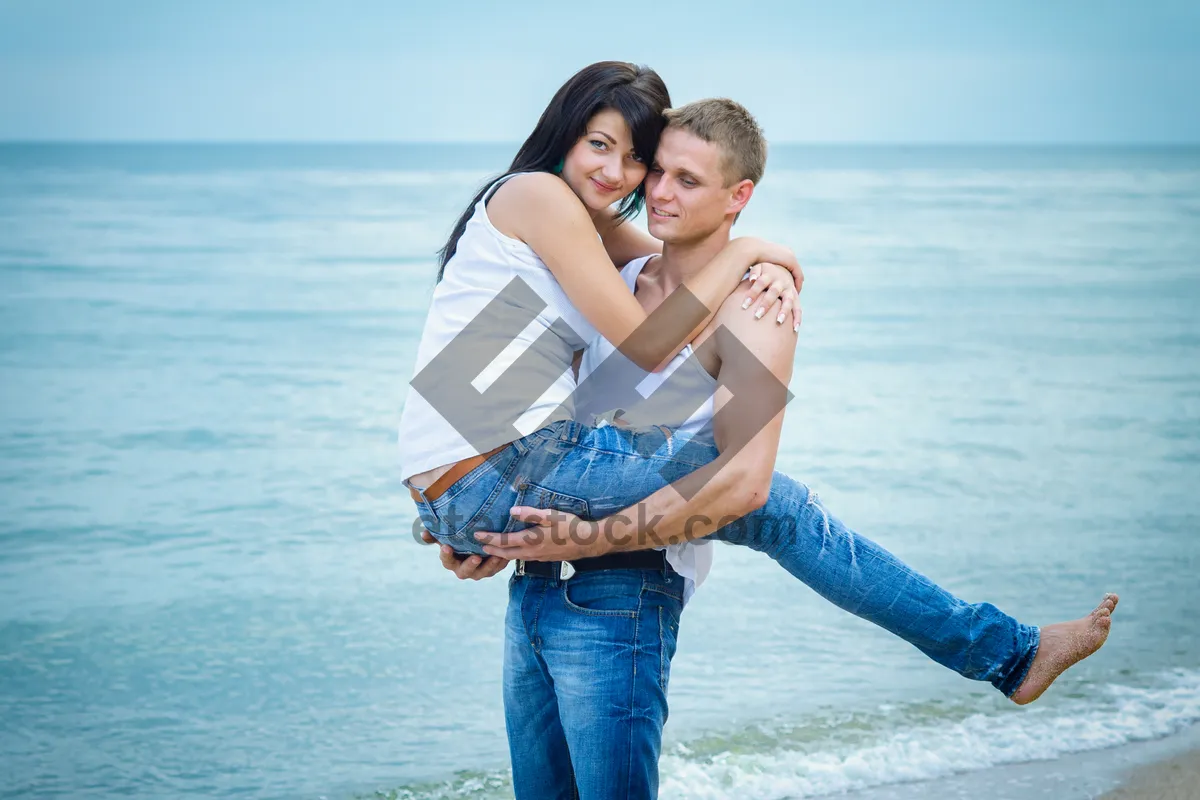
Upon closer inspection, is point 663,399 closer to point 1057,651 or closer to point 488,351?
point 488,351

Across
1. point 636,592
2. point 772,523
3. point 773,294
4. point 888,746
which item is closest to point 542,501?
point 636,592

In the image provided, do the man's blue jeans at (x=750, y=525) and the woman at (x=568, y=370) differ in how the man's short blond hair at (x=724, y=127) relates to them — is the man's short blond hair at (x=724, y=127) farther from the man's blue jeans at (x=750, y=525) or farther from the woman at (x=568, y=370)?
the man's blue jeans at (x=750, y=525)

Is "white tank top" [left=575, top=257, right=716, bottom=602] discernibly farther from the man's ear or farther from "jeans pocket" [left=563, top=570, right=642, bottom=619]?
the man's ear

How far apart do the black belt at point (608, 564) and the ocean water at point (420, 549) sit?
1.73m

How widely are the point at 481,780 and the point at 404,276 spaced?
50.7 ft

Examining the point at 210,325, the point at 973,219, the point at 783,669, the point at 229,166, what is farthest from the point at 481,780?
the point at 229,166

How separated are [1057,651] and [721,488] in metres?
0.97

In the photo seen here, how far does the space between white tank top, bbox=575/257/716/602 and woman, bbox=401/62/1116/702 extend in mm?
61

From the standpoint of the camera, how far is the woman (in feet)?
8.52

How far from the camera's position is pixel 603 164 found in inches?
112

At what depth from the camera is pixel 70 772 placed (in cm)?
446

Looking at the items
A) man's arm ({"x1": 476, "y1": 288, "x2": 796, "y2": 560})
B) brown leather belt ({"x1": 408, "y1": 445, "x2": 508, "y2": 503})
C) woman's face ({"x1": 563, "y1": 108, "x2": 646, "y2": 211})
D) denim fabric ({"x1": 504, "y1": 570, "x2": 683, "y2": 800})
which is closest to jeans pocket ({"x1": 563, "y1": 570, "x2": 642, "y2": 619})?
denim fabric ({"x1": 504, "y1": 570, "x2": 683, "y2": 800})

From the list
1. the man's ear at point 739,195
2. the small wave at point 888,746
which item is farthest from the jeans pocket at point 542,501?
the small wave at point 888,746

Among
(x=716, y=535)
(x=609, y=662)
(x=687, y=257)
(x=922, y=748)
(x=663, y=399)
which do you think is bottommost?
(x=922, y=748)
